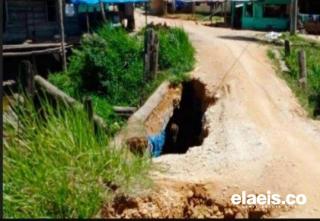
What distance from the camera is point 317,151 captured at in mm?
11711

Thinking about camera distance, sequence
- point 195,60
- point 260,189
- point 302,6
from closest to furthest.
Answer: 1. point 260,189
2. point 195,60
3. point 302,6

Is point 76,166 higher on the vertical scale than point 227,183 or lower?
higher

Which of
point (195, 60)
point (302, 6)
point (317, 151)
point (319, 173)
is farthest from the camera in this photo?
point (302, 6)

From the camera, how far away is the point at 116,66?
20891 millimetres

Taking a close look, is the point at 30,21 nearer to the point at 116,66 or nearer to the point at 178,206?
the point at 116,66

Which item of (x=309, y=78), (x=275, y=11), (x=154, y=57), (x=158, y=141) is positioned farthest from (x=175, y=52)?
(x=275, y=11)

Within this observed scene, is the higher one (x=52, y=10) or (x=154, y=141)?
(x=52, y=10)

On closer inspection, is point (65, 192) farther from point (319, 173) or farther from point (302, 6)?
point (302, 6)

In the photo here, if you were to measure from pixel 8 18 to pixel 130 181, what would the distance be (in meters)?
18.1

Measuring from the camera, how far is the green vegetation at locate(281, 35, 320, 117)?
16.0m

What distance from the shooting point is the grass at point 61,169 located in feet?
25.0

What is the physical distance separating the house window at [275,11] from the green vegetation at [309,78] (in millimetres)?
11803

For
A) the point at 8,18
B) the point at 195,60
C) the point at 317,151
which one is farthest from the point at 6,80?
the point at 317,151

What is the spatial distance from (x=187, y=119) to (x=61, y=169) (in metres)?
10.5
